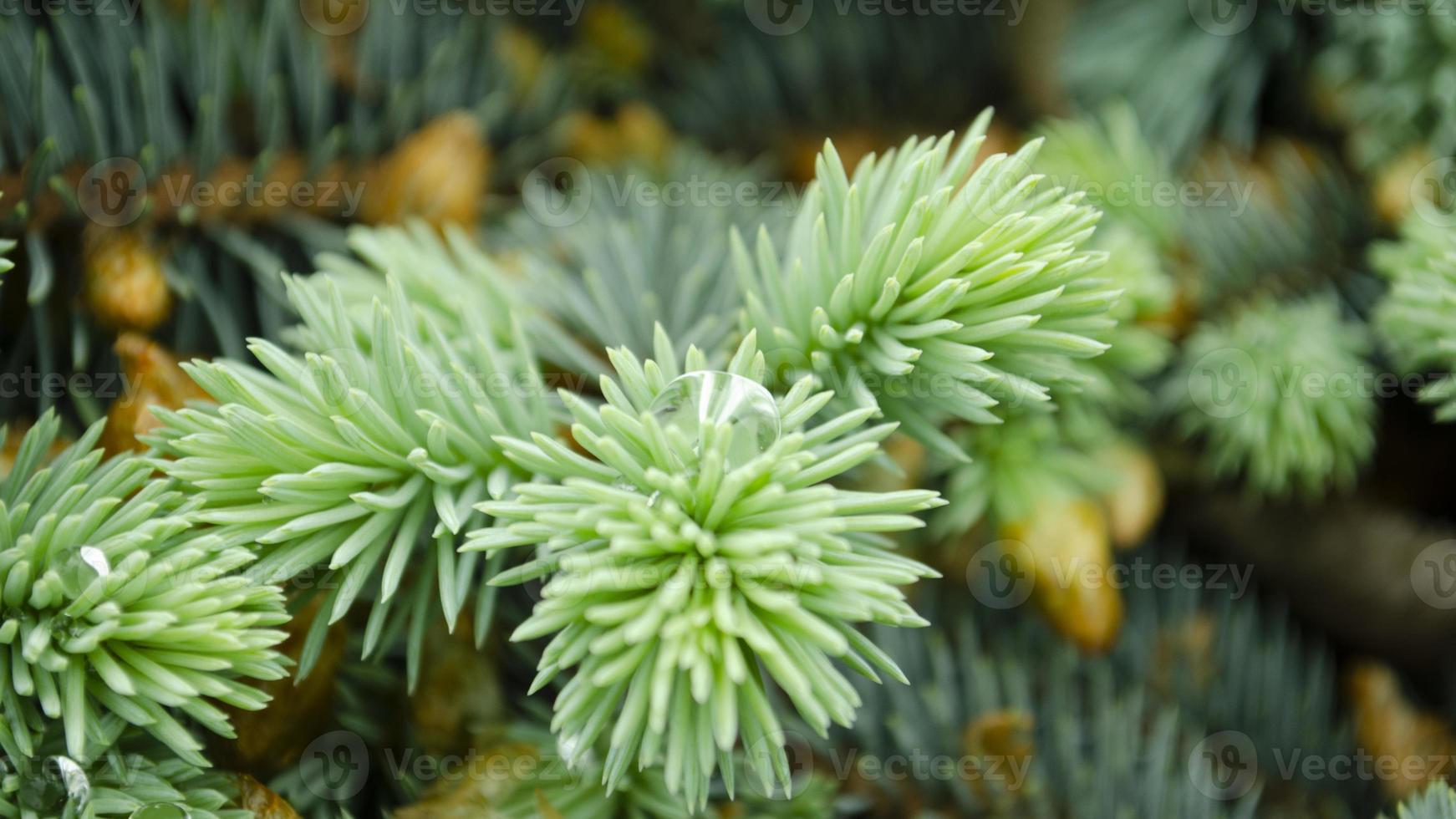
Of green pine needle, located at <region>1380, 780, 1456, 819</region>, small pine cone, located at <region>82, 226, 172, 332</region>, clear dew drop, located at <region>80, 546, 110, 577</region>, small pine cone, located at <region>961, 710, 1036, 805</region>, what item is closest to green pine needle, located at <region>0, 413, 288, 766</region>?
clear dew drop, located at <region>80, 546, 110, 577</region>

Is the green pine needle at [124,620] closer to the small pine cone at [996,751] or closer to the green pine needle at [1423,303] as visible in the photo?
the small pine cone at [996,751]

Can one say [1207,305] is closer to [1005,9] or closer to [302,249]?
[1005,9]

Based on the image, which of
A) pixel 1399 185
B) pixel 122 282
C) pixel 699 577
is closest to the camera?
pixel 699 577

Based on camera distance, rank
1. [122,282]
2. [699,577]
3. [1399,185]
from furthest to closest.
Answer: [1399,185] → [122,282] → [699,577]

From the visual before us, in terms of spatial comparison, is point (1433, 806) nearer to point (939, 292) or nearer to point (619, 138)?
point (939, 292)

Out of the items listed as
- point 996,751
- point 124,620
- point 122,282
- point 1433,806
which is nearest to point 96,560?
point 124,620

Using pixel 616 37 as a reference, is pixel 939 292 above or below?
below

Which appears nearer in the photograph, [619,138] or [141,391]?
[141,391]
